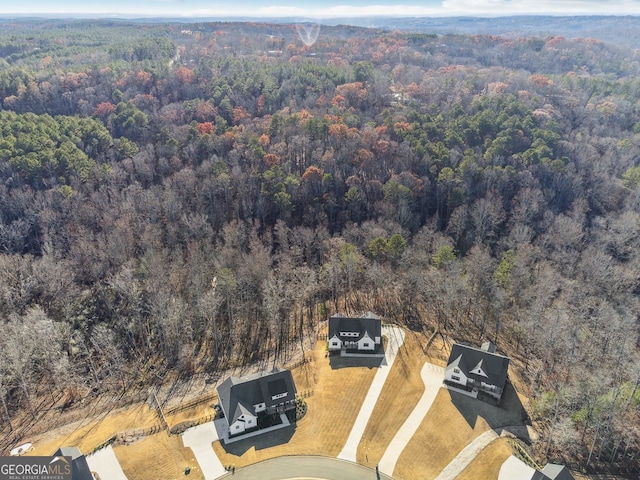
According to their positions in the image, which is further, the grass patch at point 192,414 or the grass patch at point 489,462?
the grass patch at point 192,414

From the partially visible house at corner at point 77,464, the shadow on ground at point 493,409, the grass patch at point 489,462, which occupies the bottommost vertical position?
the shadow on ground at point 493,409

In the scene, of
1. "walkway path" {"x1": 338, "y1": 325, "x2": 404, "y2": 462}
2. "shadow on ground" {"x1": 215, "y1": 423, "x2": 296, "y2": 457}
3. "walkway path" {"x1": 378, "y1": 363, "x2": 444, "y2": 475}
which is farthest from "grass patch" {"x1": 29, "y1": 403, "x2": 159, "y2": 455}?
"walkway path" {"x1": 378, "y1": 363, "x2": 444, "y2": 475}

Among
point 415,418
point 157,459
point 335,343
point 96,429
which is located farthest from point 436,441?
point 96,429

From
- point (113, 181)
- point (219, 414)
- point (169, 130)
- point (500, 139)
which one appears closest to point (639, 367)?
point (219, 414)

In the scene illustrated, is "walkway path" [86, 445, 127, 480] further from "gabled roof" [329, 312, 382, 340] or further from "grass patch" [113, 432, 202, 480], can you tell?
"gabled roof" [329, 312, 382, 340]

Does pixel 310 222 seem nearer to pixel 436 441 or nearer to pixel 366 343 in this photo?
pixel 366 343

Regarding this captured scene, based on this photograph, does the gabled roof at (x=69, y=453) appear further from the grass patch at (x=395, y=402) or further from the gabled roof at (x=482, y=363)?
the gabled roof at (x=482, y=363)

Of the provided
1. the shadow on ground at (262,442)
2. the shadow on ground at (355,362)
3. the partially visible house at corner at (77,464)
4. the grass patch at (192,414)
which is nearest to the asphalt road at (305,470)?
the shadow on ground at (262,442)
